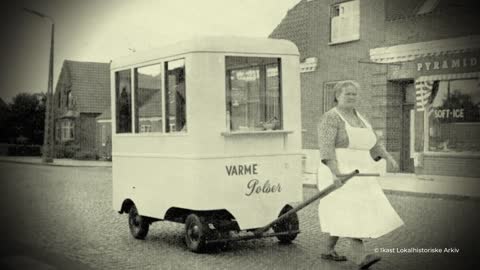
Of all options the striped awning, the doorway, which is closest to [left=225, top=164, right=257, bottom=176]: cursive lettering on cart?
the striped awning

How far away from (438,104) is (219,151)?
23.0ft

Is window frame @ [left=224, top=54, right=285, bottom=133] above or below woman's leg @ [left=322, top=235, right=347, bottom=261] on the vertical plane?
above

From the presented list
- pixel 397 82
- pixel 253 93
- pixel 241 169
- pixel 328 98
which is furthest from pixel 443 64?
pixel 241 169

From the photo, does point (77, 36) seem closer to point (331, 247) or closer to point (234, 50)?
point (234, 50)

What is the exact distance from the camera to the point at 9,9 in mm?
3596

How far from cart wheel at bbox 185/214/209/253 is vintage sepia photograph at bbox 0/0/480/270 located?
0.04 ft

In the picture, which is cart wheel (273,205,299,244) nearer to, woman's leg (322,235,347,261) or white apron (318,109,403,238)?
woman's leg (322,235,347,261)

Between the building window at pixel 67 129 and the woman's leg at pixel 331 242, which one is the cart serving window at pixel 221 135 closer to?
the woman's leg at pixel 331 242

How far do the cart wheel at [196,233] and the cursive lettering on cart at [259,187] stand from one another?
50 centimetres

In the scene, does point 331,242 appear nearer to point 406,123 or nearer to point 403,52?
point 403,52

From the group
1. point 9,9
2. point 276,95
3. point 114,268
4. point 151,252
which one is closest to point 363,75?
point 276,95

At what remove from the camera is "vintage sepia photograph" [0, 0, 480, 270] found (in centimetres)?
396

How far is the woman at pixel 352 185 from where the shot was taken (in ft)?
15.9

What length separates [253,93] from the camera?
5887mm
